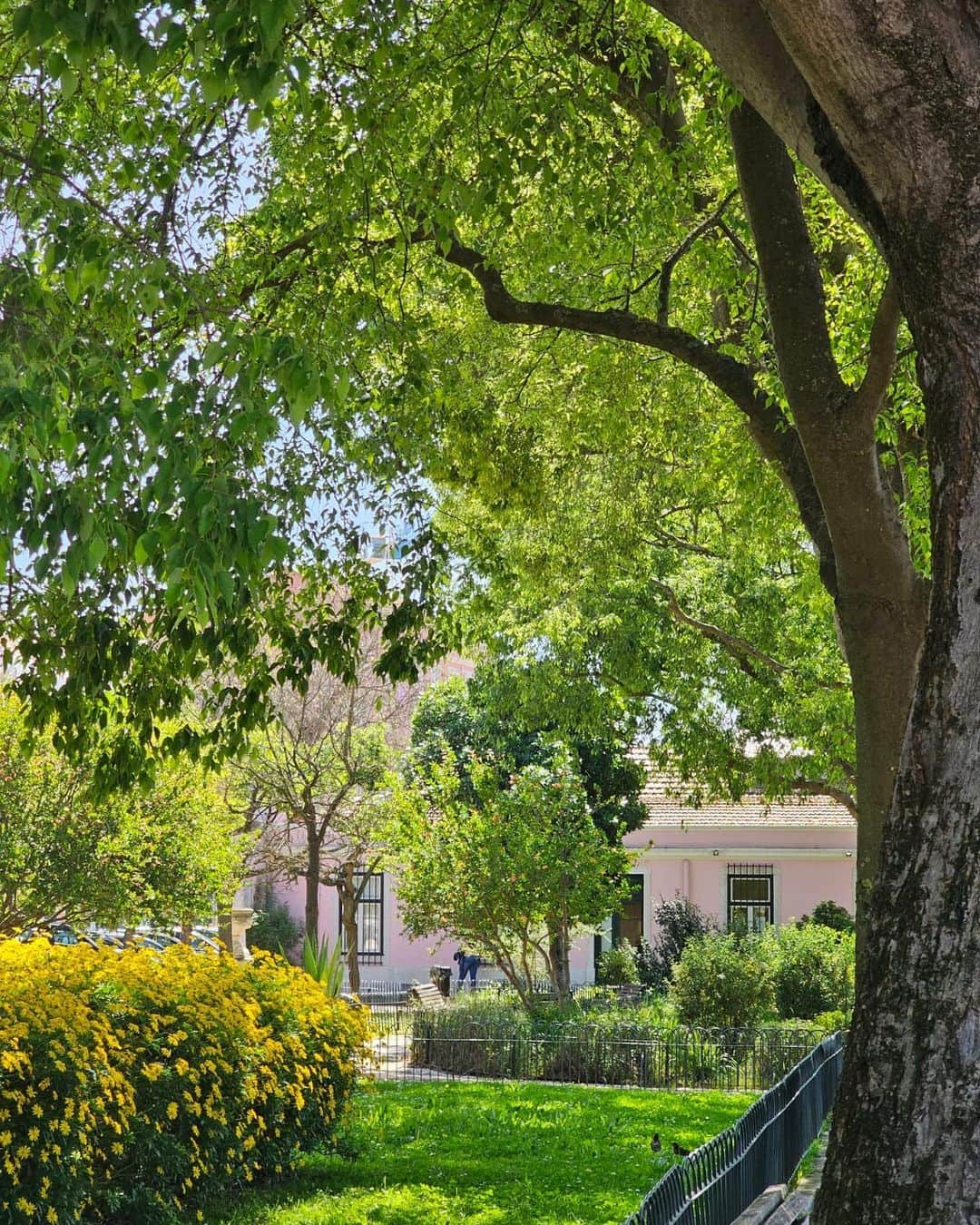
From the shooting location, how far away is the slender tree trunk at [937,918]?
3.07 metres

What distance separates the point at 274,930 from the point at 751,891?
12630 millimetres

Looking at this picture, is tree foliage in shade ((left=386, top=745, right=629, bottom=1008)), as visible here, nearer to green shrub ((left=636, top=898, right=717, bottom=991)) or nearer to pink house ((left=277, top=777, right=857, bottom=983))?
green shrub ((left=636, top=898, right=717, bottom=991))

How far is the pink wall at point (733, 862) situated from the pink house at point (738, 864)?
0.08 feet

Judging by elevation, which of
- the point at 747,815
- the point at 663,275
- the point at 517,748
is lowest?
the point at 747,815

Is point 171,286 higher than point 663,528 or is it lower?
lower

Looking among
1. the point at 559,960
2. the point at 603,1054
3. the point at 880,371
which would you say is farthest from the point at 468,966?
the point at 880,371

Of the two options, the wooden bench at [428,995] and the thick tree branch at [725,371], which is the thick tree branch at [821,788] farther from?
the thick tree branch at [725,371]

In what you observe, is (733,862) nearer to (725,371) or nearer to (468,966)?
(468,966)

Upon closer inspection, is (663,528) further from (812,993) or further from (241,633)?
(241,633)

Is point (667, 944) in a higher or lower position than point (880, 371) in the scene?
lower

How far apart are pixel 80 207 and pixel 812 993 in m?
19.0

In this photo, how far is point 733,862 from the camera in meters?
36.1

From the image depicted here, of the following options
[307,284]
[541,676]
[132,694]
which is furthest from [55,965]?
[541,676]

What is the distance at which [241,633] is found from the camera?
772 centimetres
